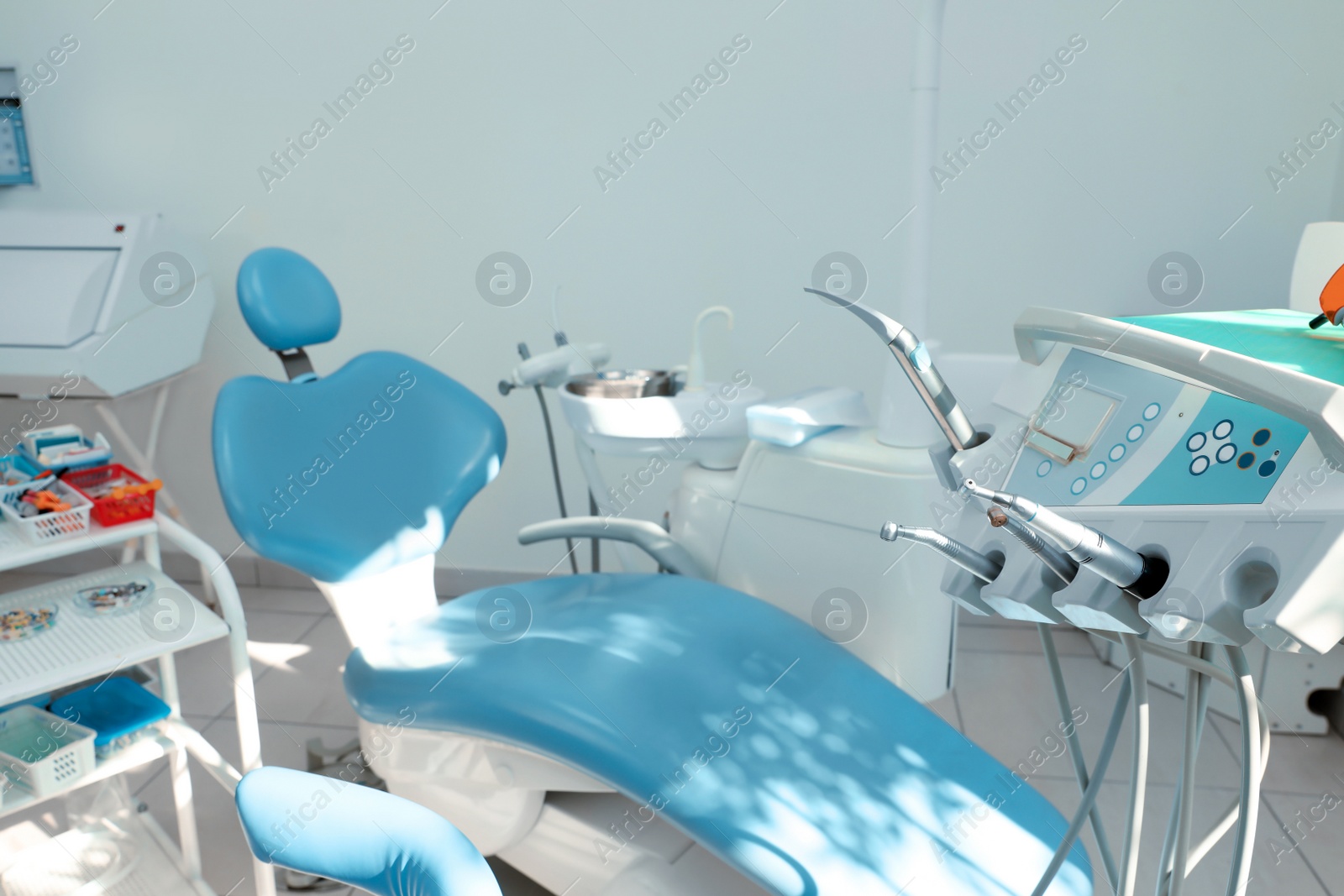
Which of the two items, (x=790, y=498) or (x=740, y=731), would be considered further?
(x=790, y=498)

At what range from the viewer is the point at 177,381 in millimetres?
2967

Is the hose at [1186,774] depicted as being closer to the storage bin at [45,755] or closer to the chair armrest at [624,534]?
the chair armrest at [624,534]

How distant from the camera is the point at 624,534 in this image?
1.75 metres

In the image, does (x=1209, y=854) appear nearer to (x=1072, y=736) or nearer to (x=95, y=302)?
(x=1072, y=736)

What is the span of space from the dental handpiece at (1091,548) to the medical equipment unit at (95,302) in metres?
2.40

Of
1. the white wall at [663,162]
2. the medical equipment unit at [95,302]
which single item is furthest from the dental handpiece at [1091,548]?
the medical equipment unit at [95,302]

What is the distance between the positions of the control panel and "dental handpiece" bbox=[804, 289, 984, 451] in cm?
6

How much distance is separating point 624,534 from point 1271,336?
1.19 m

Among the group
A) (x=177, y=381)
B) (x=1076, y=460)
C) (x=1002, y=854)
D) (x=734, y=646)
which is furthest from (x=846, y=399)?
(x=177, y=381)

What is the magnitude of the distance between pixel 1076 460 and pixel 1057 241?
1933 millimetres

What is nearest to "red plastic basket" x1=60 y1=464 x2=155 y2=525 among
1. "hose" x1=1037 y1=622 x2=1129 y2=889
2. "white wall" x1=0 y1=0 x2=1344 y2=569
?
"white wall" x1=0 y1=0 x2=1344 y2=569

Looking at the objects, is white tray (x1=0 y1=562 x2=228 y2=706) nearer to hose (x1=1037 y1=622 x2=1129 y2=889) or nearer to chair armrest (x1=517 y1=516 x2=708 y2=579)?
chair armrest (x1=517 y1=516 x2=708 y2=579)

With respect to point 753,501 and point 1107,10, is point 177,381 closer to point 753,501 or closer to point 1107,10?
point 753,501

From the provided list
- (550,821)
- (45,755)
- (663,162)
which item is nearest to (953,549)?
(550,821)
